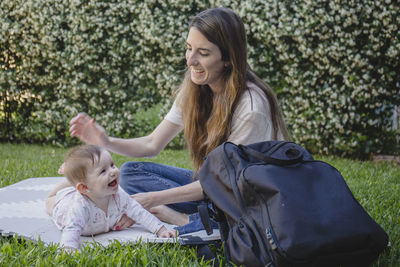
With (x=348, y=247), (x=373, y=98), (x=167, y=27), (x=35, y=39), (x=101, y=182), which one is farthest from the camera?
(x=35, y=39)

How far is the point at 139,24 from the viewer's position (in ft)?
19.5

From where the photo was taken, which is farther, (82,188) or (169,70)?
(169,70)

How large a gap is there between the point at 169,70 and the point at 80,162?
147 inches

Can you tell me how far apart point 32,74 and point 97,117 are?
1201 millimetres

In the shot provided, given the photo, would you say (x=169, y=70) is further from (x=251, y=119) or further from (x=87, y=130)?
(x=251, y=119)

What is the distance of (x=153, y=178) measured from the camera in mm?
3088

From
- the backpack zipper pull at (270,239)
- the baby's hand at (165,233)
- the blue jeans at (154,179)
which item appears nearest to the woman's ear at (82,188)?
the baby's hand at (165,233)

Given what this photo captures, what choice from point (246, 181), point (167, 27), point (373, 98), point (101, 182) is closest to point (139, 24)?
point (167, 27)

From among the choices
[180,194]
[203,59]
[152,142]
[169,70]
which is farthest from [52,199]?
[169,70]

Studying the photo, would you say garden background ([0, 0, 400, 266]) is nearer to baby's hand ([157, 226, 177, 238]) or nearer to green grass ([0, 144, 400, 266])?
green grass ([0, 144, 400, 266])

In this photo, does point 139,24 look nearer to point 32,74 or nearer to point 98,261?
point 32,74

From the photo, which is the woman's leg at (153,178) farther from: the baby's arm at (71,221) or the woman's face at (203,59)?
the woman's face at (203,59)

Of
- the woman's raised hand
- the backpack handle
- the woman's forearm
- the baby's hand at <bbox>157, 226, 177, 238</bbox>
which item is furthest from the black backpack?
the woman's forearm

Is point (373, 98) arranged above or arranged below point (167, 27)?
below
